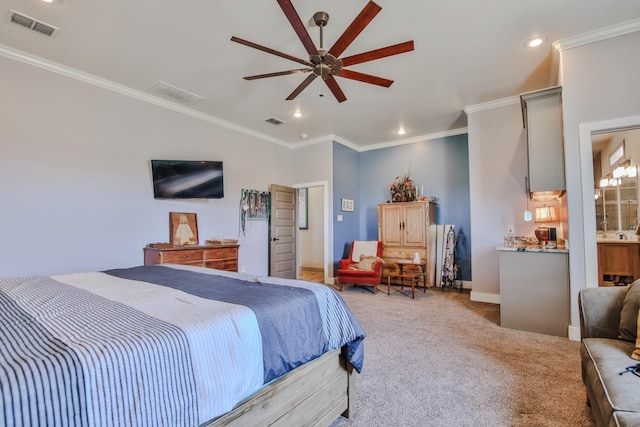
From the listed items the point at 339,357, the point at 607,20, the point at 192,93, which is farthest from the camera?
the point at 192,93

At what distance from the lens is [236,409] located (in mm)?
1185

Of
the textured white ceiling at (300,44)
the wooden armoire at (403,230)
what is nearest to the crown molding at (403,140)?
the textured white ceiling at (300,44)

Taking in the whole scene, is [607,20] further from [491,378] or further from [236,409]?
[236,409]

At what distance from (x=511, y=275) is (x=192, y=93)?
4.41m

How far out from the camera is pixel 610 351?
61.3 inches

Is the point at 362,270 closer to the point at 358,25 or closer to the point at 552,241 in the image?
the point at 552,241

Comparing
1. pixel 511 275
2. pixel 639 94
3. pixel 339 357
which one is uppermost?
pixel 639 94

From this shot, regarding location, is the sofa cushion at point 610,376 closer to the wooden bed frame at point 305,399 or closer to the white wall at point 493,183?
the wooden bed frame at point 305,399

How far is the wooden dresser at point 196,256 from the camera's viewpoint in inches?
149

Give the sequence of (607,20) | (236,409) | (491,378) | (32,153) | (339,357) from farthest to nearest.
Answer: (32,153) < (607,20) < (491,378) < (339,357) < (236,409)

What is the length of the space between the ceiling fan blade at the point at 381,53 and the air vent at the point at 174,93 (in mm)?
2440

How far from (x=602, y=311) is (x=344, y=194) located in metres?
4.60

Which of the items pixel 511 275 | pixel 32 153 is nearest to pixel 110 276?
pixel 32 153

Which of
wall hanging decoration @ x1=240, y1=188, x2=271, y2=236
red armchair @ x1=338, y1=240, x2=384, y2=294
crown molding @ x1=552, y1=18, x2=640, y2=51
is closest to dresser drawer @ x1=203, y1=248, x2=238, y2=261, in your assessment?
wall hanging decoration @ x1=240, y1=188, x2=271, y2=236
